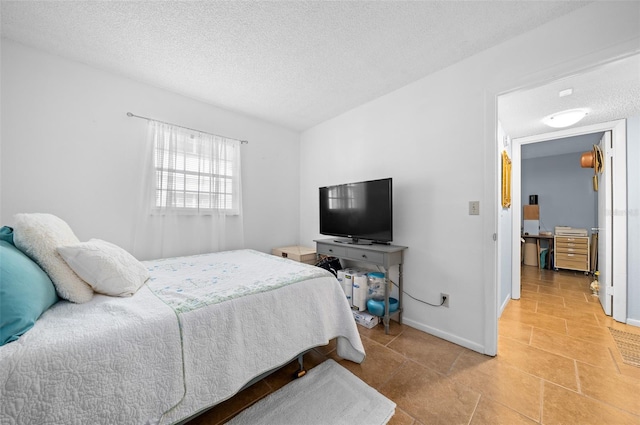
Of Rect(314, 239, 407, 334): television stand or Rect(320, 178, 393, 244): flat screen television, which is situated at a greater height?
Rect(320, 178, 393, 244): flat screen television

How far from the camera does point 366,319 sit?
7.79 ft

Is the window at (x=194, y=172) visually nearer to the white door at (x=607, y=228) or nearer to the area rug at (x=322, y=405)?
the area rug at (x=322, y=405)

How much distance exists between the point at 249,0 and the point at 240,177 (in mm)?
1968

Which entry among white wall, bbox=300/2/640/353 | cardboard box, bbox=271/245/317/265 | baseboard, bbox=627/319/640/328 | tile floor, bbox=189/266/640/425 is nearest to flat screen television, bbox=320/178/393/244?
white wall, bbox=300/2/640/353

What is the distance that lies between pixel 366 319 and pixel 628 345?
Result: 7.38 feet

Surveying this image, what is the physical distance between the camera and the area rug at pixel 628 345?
180 centimetres

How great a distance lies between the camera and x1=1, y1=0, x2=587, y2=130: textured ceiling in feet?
5.15

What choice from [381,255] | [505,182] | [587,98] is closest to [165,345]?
[381,255]

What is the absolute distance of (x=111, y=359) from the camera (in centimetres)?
90

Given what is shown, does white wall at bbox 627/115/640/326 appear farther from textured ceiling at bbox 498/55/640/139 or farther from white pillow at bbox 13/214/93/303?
white pillow at bbox 13/214/93/303

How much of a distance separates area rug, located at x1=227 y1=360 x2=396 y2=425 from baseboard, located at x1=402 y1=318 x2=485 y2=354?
3.47 feet

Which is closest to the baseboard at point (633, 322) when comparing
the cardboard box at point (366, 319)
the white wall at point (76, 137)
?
the cardboard box at point (366, 319)

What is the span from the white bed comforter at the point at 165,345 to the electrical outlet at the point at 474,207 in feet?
4.51

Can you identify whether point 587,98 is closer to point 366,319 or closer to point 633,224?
point 633,224
